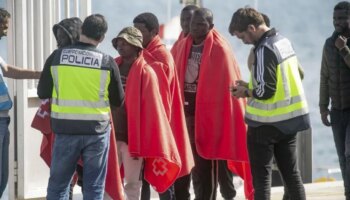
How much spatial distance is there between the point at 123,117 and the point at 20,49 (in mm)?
1782

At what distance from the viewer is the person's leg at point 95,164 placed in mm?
7445

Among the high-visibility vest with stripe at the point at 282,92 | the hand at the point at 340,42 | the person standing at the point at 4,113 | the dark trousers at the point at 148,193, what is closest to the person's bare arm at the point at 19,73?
the person standing at the point at 4,113

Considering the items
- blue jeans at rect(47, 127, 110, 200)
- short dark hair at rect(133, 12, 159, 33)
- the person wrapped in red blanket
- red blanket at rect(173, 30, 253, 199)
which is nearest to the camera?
blue jeans at rect(47, 127, 110, 200)

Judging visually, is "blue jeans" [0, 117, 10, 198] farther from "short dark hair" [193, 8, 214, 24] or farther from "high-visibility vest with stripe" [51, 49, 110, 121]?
"short dark hair" [193, 8, 214, 24]

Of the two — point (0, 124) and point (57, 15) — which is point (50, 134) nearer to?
point (0, 124)

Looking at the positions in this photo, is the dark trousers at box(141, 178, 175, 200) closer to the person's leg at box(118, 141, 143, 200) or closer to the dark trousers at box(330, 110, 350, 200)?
the person's leg at box(118, 141, 143, 200)

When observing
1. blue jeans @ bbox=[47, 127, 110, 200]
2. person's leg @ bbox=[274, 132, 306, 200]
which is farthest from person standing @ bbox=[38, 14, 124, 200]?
person's leg @ bbox=[274, 132, 306, 200]

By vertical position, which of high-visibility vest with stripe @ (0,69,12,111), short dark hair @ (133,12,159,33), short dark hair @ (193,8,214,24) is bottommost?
high-visibility vest with stripe @ (0,69,12,111)

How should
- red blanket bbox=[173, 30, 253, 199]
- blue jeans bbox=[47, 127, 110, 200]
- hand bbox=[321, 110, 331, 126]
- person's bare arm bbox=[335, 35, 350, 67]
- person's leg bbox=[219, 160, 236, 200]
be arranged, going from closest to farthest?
blue jeans bbox=[47, 127, 110, 200]
person's bare arm bbox=[335, 35, 350, 67]
red blanket bbox=[173, 30, 253, 199]
hand bbox=[321, 110, 331, 126]
person's leg bbox=[219, 160, 236, 200]

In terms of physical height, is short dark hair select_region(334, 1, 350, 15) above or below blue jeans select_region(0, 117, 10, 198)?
above

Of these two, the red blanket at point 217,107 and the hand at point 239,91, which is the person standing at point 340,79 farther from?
the hand at point 239,91

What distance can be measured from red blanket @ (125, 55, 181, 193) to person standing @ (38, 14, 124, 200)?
1.92ft

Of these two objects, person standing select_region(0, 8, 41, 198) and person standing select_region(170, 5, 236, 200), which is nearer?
person standing select_region(0, 8, 41, 198)

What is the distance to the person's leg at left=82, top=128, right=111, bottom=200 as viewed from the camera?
293 inches
